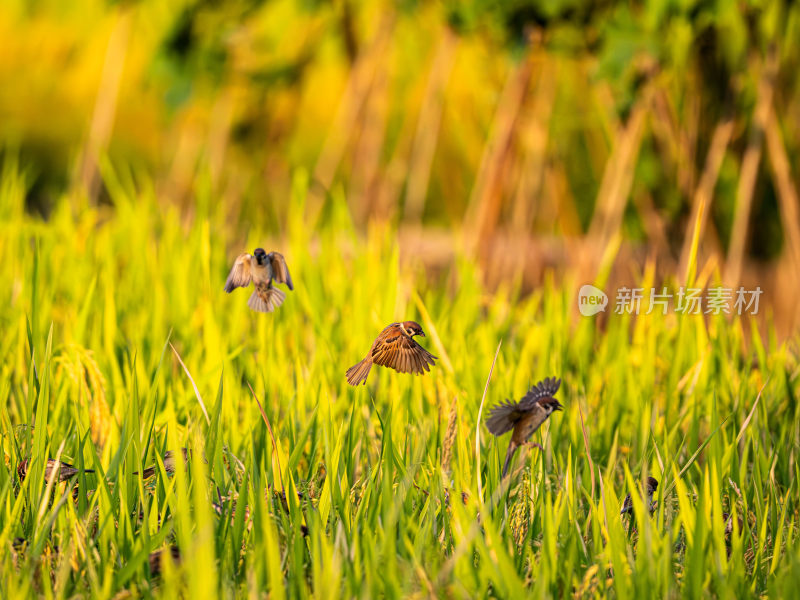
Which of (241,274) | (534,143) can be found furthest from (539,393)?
(534,143)

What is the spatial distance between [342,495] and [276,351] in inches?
25.1

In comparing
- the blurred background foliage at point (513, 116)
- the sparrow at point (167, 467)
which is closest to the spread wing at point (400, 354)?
the sparrow at point (167, 467)

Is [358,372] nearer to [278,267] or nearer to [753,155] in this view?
[278,267]

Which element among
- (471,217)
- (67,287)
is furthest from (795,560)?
(471,217)

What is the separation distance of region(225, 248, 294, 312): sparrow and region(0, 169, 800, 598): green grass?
0.43 ft

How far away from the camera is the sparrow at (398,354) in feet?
3.20

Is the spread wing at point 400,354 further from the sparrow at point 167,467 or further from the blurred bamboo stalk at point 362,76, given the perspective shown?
the blurred bamboo stalk at point 362,76

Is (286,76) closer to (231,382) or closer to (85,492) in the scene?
(231,382)

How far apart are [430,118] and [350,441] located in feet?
7.63

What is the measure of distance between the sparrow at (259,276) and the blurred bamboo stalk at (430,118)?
2.06m

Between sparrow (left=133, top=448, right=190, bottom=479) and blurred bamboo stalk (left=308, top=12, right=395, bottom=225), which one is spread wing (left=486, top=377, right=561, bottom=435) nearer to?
sparrow (left=133, top=448, right=190, bottom=479)

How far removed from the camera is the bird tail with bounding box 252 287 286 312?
3.52 feet

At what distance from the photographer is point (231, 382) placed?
4.60 feet

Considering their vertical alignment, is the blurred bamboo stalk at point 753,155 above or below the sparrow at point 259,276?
above
